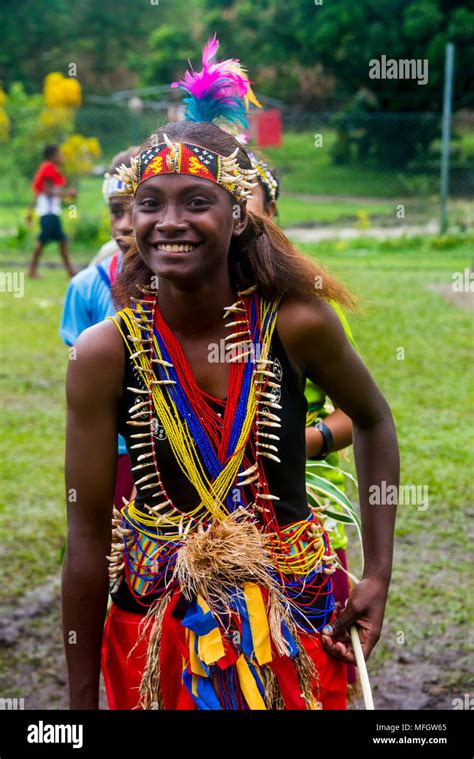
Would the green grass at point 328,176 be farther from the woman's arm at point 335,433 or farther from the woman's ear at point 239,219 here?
the woman's ear at point 239,219

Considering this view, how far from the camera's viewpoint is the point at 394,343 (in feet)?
31.5

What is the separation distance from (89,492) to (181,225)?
650 mm

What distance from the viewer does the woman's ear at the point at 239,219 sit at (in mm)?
2365

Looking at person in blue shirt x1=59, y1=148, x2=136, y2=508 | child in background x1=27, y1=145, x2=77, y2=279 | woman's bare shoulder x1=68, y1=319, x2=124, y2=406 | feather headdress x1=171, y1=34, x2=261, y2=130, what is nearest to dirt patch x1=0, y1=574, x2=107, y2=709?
person in blue shirt x1=59, y1=148, x2=136, y2=508

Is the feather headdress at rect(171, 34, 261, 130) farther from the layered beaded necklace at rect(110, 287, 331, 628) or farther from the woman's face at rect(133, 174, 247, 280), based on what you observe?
the layered beaded necklace at rect(110, 287, 331, 628)

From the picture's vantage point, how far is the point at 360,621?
2.40m

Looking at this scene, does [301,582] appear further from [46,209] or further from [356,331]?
[46,209]

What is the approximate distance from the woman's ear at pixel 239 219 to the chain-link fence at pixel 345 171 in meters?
14.5

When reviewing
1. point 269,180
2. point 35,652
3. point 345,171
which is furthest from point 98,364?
point 345,171

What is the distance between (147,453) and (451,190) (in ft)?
63.5

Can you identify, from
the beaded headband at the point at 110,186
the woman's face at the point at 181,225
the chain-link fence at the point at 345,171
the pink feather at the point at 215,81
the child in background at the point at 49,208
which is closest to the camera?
the woman's face at the point at 181,225

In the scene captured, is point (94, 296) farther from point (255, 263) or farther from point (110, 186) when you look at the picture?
point (255, 263)

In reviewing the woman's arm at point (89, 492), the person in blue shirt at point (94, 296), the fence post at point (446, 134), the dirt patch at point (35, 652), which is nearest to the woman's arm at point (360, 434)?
the woman's arm at point (89, 492)

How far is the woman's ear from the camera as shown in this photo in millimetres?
2365
